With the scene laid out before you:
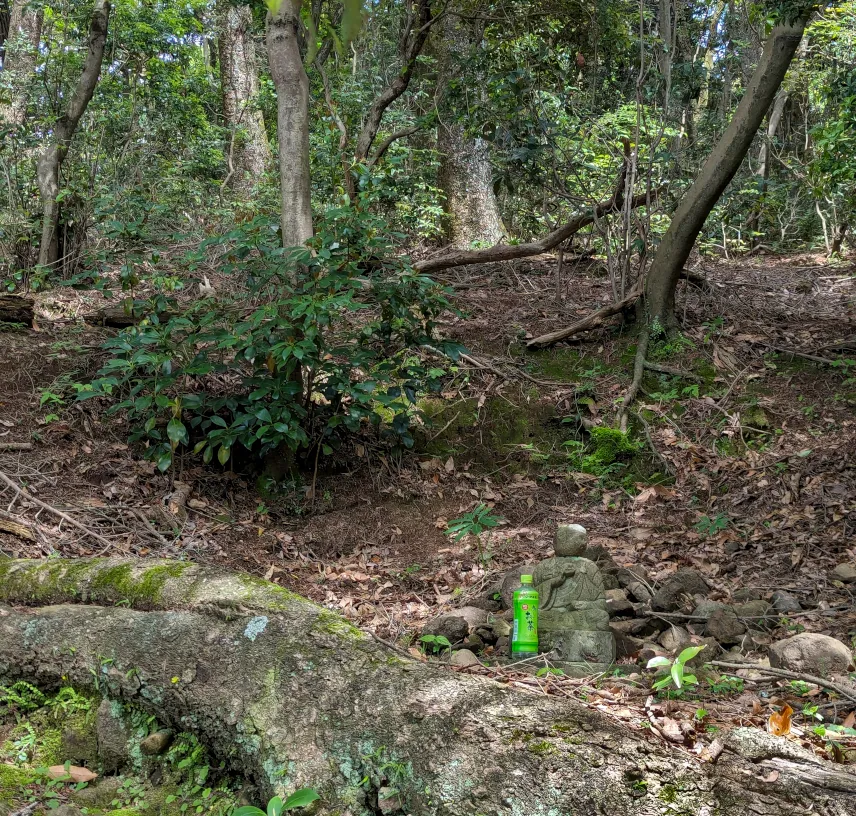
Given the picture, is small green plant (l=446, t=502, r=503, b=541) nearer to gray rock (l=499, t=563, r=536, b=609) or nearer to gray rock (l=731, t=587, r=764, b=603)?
gray rock (l=499, t=563, r=536, b=609)

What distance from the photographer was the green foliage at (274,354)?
5000mm

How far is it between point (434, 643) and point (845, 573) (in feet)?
7.68

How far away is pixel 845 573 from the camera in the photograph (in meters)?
4.30

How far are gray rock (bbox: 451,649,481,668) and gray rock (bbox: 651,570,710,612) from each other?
107 cm

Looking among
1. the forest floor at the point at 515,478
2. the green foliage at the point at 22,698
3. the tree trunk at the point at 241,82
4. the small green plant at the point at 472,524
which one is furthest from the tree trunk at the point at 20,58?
the green foliage at the point at 22,698

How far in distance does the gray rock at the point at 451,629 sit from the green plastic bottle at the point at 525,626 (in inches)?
11.9

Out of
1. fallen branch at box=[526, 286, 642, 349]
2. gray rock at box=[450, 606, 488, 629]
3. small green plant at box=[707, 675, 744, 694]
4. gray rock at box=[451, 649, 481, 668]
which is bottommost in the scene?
gray rock at box=[450, 606, 488, 629]

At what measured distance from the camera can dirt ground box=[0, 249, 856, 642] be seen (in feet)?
15.1

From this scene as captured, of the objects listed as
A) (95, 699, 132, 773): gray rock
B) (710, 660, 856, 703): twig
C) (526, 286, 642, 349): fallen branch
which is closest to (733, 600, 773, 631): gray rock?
(710, 660, 856, 703): twig

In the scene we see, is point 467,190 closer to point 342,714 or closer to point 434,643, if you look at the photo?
point 434,643

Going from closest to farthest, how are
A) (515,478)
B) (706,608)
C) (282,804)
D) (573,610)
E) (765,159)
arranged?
(282,804) → (573,610) → (706,608) → (515,478) → (765,159)

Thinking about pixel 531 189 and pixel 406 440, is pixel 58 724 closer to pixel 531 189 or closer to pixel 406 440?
pixel 406 440

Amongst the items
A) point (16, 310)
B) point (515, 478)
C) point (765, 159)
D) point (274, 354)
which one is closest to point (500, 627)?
point (274, 354)

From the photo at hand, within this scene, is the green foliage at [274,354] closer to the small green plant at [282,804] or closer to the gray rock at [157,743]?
the gray rock at [157,743]
